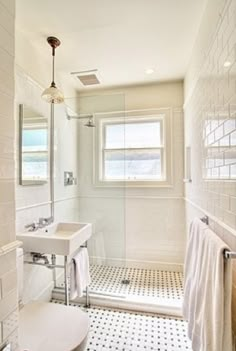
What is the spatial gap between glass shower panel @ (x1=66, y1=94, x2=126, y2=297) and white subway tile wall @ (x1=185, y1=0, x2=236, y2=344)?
127cm

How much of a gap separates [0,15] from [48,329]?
1525 mm

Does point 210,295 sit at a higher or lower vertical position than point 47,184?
lower

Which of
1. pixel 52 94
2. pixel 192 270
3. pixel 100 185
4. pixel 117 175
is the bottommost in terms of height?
pixel 192 270

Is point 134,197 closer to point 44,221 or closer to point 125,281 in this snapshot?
point 125,281

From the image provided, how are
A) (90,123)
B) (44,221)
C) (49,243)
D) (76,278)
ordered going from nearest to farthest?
(49,243), (76,278), (44,221), (90,123)

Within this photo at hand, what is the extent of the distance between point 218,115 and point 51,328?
5.13 feet

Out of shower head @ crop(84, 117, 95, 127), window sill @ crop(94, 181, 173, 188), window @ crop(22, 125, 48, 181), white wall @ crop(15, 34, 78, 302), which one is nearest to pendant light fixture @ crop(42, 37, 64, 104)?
white wall @ crop(15, 34, 78, 302)

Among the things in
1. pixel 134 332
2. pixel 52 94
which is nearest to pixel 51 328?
pixel 134 332

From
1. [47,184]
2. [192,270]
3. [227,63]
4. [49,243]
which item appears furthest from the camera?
[47,184]

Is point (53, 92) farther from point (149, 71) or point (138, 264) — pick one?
point (138, 264)

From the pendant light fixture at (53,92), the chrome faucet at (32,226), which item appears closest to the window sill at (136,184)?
the chrome faucet at (32,226)

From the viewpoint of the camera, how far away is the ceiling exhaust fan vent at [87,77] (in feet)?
8.40

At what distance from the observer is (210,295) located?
1.01 metres

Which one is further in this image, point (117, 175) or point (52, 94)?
point (117, 175)
